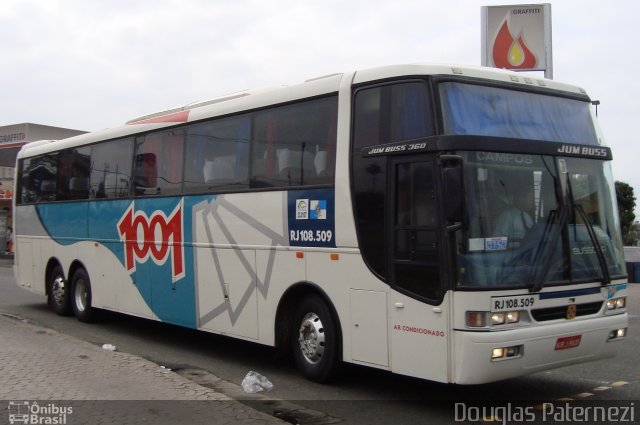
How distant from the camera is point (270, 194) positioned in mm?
8352

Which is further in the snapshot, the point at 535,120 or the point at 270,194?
the point at 270,194

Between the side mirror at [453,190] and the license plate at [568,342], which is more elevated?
the side mirror at [453,190]

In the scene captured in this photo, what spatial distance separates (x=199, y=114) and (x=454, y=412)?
5485 millimetres

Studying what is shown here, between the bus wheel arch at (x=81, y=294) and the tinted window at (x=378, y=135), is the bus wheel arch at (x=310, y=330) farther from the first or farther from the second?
the bus wheel arch at (x=81, y=294)

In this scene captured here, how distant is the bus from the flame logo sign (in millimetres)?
18878

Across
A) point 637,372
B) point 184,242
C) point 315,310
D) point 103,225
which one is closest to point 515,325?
point 315,310

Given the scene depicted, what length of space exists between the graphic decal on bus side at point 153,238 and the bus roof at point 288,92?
4.45ft

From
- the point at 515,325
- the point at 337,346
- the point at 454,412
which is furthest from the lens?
the point at 337,346

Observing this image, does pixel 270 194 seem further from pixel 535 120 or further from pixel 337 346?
pixel 535 120

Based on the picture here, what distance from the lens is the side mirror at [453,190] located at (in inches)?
236

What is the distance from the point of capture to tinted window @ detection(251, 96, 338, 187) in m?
7.64

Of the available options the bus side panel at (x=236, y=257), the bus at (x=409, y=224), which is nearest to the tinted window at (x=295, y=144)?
the bus at (x=409, y=224)

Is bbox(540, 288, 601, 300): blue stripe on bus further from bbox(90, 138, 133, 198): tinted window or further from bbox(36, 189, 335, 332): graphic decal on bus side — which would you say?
bbox(90, 138, 133, 198): tinted window

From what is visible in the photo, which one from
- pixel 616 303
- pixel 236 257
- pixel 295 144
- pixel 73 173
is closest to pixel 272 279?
pixel 236 257
